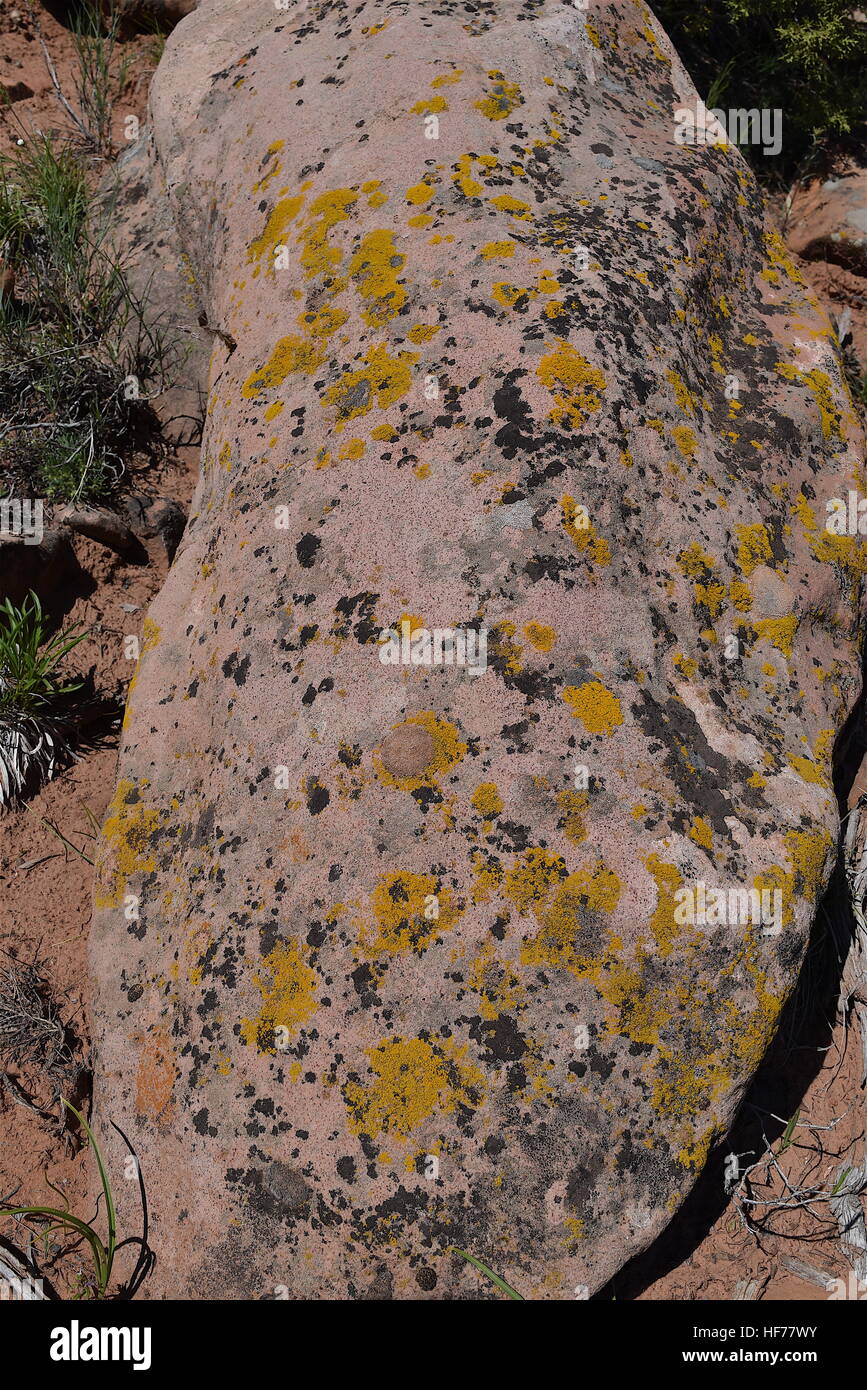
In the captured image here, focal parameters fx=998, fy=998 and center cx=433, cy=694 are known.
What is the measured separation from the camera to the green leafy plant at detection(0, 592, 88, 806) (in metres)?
3.17

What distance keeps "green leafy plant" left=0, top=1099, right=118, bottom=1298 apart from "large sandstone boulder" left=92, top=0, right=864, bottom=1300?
0.21ft

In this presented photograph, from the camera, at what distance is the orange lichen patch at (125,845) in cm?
265

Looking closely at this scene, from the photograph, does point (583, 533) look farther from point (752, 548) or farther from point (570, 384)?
point (752, 548)

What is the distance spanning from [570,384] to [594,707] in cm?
85

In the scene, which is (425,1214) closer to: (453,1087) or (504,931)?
(453,1087)

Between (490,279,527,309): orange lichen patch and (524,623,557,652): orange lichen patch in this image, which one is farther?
(490,279,527,309): orange lichen patch

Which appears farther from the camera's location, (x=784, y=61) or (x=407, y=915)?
(x=784, y=61)

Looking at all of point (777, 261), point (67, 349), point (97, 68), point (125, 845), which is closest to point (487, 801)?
point (125, 845)

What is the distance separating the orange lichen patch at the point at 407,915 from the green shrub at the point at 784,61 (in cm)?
450

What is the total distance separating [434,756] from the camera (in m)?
2.24

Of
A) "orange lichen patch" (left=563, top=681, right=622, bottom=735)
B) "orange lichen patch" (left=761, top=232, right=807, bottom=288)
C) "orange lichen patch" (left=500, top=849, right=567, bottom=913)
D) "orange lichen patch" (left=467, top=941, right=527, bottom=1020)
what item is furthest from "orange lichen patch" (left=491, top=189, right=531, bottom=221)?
"orange lichen patch" (left=467, top=941, right=527, bottom=1020)

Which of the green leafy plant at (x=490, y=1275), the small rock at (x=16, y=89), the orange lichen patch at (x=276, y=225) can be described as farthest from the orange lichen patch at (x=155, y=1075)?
the small rock at (x=16, y=89)

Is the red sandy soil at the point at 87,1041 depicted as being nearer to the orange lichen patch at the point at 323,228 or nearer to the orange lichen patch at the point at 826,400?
the orange lichen patch at the point at 323,228

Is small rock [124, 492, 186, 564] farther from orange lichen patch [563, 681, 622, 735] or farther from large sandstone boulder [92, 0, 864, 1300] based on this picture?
orange lichen patch [563, 681, 622, 735]
